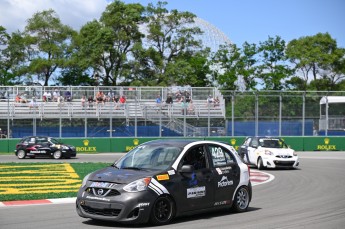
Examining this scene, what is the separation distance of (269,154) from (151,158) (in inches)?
572

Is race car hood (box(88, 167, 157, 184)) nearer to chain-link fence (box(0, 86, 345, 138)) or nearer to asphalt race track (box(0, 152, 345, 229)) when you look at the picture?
asphalt race track (box(0, 152, 345, 229))

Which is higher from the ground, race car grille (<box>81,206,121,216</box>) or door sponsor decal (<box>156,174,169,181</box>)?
door sponsor decal (<box>156,174,169,181</box>)

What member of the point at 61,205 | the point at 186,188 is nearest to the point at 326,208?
the point at 186,188

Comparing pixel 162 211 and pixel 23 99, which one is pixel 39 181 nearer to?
pixel 162 211

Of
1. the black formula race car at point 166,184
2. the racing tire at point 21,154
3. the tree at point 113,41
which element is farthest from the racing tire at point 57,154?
Answer: the tree at point 113,41

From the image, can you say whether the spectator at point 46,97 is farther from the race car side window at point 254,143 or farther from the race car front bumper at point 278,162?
the race car front bumper at point 278,162

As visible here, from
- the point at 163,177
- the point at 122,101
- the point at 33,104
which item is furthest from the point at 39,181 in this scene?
the point at 33,104

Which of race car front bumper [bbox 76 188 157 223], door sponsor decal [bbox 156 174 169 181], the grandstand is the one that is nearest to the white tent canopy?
the grandstand

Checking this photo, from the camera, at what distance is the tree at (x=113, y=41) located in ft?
211

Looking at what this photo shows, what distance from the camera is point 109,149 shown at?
40.4 metres

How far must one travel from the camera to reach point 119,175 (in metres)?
9.70

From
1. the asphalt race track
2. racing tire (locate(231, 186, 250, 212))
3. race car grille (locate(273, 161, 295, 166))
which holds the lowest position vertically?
race car grille (locate(273, 161, 295, 166))

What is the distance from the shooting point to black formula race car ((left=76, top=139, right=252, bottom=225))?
930cm

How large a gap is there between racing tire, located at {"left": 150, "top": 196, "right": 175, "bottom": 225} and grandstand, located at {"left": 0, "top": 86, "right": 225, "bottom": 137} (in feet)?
103
